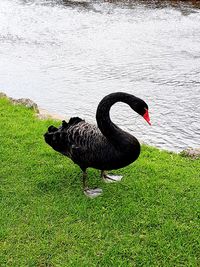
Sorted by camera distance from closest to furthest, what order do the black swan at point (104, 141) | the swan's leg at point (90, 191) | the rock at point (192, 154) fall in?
the black swan at point (104, 141)
the swan's leg at point (90, 191)
the rock at point (192, 154)

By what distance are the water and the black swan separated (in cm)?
230

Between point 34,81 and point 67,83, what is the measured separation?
30.7 inches

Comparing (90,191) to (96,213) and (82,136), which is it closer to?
(96,213)

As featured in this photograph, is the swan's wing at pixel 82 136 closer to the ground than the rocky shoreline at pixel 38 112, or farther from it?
farther from it

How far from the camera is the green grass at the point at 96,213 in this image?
3.77 meters

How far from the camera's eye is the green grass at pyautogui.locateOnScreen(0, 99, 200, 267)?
148 inches

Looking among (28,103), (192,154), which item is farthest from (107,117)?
(28,103)

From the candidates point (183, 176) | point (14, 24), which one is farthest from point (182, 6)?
point (183, 176)

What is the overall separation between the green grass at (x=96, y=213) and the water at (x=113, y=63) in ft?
5.81

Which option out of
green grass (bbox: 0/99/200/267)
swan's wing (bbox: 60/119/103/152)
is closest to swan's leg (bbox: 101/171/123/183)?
green grass (bbox: 0/99/200/267)

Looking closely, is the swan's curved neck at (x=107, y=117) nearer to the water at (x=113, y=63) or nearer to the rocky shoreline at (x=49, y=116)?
the rocky shoreline at (x=49, y=116)

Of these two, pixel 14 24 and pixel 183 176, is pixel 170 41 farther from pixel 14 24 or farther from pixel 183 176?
pixel 183 176

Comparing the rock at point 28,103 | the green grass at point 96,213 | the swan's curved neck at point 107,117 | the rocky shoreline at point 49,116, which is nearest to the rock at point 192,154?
the rocky shoreline at point 49,116

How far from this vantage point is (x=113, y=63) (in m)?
11.0
